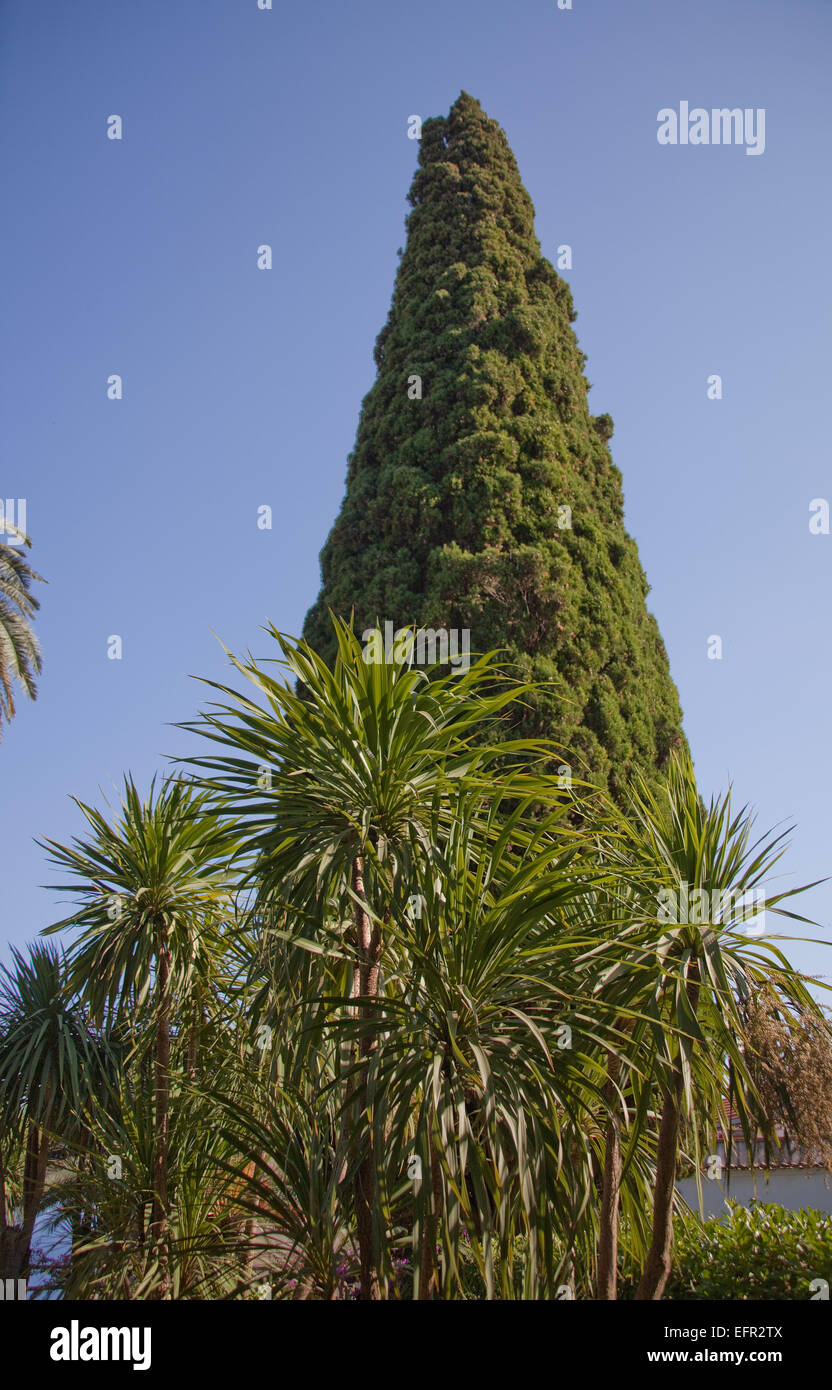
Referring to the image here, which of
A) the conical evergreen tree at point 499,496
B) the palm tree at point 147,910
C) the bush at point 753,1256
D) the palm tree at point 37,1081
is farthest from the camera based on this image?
the conical evergreen tree at point 499,496

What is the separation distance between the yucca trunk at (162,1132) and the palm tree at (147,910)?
4.0 inches

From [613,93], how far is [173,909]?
8271 millimetres

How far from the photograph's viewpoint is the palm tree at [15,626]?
534 inches

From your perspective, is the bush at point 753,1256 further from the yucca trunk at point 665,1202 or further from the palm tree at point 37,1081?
the palm tree at point 37,1081

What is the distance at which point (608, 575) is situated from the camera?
39.0 feet

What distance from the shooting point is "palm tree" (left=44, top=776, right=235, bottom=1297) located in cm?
545

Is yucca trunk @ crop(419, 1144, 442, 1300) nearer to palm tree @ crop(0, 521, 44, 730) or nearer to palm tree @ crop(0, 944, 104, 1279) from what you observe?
palm tree @ crop(0, 944, 104, 1279)

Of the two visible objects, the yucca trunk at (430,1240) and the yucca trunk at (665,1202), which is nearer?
the yucca trunk at (430,1240)

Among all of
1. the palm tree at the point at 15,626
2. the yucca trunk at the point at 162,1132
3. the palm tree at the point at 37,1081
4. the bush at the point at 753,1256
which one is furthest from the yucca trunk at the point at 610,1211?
the palm tree at the point at 15,626

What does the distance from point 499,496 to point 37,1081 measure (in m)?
8.06

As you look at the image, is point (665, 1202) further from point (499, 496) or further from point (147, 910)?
point (499, 496)

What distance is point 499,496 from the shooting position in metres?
11.3

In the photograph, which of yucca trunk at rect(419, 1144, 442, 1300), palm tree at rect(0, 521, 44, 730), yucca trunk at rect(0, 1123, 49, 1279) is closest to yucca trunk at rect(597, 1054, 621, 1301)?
yucca trunk at rect(419, 1144, 442, 1300)

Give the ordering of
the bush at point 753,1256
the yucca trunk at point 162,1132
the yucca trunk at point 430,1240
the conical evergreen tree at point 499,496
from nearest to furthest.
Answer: the yucca trunk at point 430,1240, the yucca trunk at point 162,1132, the bush at point 753,1256, the conical evergreen tree at point 499,496
